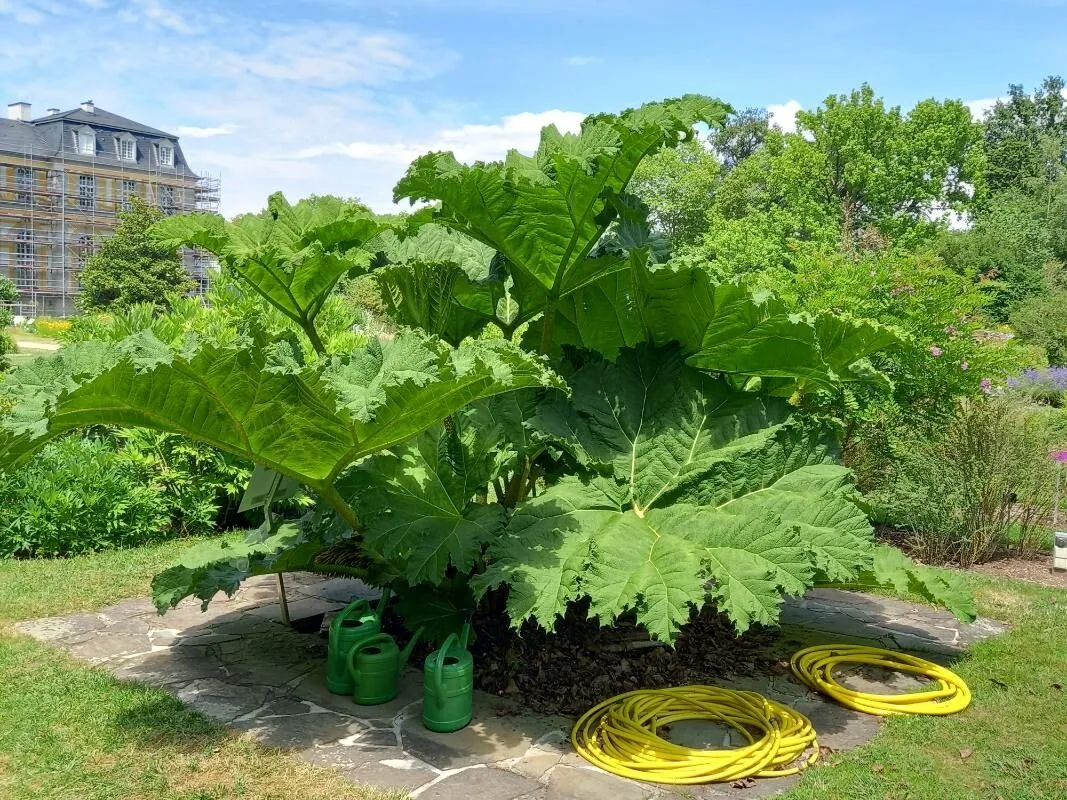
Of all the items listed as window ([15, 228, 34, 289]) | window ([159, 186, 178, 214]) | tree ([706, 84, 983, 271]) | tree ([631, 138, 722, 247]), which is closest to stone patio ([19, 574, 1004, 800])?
tree ([706, 84, 983, 271])

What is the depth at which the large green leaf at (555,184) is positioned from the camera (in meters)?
3.38

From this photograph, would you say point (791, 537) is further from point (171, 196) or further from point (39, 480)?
point (171, 196)

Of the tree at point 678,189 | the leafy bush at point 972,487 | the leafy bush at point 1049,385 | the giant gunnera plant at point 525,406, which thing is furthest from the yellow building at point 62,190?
the giant gunnera plant at point 525,406

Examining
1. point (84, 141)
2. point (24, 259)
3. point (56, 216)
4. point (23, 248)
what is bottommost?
point (24, 259)

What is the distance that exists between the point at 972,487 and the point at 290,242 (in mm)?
5716

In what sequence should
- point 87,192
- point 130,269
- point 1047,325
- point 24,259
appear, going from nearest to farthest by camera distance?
1. point 1047,325
2. point 130,269
3. point 24,259
4. point 87,192

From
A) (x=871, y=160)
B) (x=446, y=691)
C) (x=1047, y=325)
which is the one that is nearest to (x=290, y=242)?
(x=446, y=691)

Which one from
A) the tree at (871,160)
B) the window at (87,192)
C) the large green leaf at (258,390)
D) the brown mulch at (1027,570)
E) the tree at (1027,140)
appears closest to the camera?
the large green leaf at (258,390)

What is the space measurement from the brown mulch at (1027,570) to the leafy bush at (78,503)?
21.5 feet

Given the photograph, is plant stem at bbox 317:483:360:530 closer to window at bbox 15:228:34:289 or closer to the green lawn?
the green lawn

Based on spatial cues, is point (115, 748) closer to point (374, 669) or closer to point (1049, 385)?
point (374, 669)

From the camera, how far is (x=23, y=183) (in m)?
51.8

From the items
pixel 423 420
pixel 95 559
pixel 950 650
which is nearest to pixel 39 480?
pixel 95 559

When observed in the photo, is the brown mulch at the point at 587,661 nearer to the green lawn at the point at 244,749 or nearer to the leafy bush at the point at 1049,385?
the green lawn at the point at 244,749
